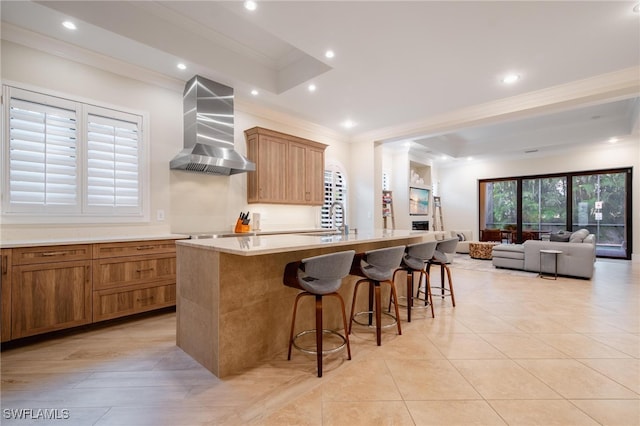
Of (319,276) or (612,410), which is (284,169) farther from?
(612,410)

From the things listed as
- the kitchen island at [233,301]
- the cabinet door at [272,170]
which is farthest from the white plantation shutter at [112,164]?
the cabinet door at [272,170]

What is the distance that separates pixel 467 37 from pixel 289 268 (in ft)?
9.98

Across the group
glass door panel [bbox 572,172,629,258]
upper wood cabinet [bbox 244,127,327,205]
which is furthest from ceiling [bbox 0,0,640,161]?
glass door panel [bbox 572,172,629,258]

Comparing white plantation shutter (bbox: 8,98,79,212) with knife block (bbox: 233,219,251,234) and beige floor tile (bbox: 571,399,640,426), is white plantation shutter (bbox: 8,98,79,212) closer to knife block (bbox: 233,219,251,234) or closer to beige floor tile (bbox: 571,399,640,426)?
knife block (bbox: 233,219,251,234)

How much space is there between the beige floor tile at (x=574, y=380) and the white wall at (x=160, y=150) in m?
4.05

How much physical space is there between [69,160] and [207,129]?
60.6 inches

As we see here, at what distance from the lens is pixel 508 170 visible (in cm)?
949

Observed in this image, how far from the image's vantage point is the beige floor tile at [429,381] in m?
1.90

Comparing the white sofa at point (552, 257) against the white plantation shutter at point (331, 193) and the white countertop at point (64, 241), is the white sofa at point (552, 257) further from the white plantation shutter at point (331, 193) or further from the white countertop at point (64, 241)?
the white countertop at point (64, 241)

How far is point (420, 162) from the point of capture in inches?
370

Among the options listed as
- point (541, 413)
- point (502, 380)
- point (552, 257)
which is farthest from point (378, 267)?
point (552, 257)

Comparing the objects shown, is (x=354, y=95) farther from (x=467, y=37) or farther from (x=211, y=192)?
(x=211, y=192)

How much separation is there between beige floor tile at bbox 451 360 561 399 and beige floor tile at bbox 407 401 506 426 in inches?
6.3

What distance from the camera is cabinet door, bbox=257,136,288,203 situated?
4715 mm
